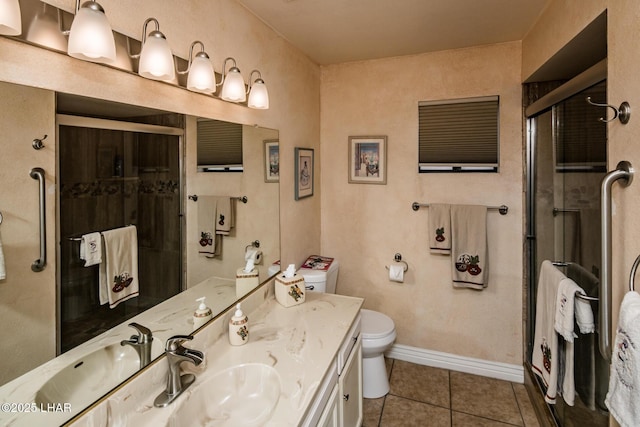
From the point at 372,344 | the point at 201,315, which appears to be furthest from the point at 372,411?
the point at 201,315

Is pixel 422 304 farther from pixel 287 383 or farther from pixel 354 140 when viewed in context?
pixel 287 383

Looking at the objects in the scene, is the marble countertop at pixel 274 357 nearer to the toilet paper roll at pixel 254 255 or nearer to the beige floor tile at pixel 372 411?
the toilet paper roll at pixel 254 255

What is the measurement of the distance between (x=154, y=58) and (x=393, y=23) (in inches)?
58.7

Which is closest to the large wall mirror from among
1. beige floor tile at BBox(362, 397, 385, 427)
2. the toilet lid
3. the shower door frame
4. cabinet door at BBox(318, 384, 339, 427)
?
the shower door frame

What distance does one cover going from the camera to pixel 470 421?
204cm

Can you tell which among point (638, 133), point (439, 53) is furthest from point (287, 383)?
point (439, 53)

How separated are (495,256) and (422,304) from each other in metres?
0.65

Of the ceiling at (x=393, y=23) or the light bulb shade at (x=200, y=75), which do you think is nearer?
the light bulb shade at (x=200, y=75)

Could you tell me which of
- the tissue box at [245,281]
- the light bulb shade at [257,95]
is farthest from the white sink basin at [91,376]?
the light bulb shade at [257,95]

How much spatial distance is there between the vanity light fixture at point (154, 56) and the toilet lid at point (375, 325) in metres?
1.87

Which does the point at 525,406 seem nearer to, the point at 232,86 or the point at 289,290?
the point at 289,290

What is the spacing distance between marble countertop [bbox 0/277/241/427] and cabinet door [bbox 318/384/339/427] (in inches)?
23.5

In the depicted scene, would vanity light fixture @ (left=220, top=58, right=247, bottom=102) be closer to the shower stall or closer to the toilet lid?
the shower stall

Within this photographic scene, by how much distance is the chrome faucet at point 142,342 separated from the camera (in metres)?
1.10
